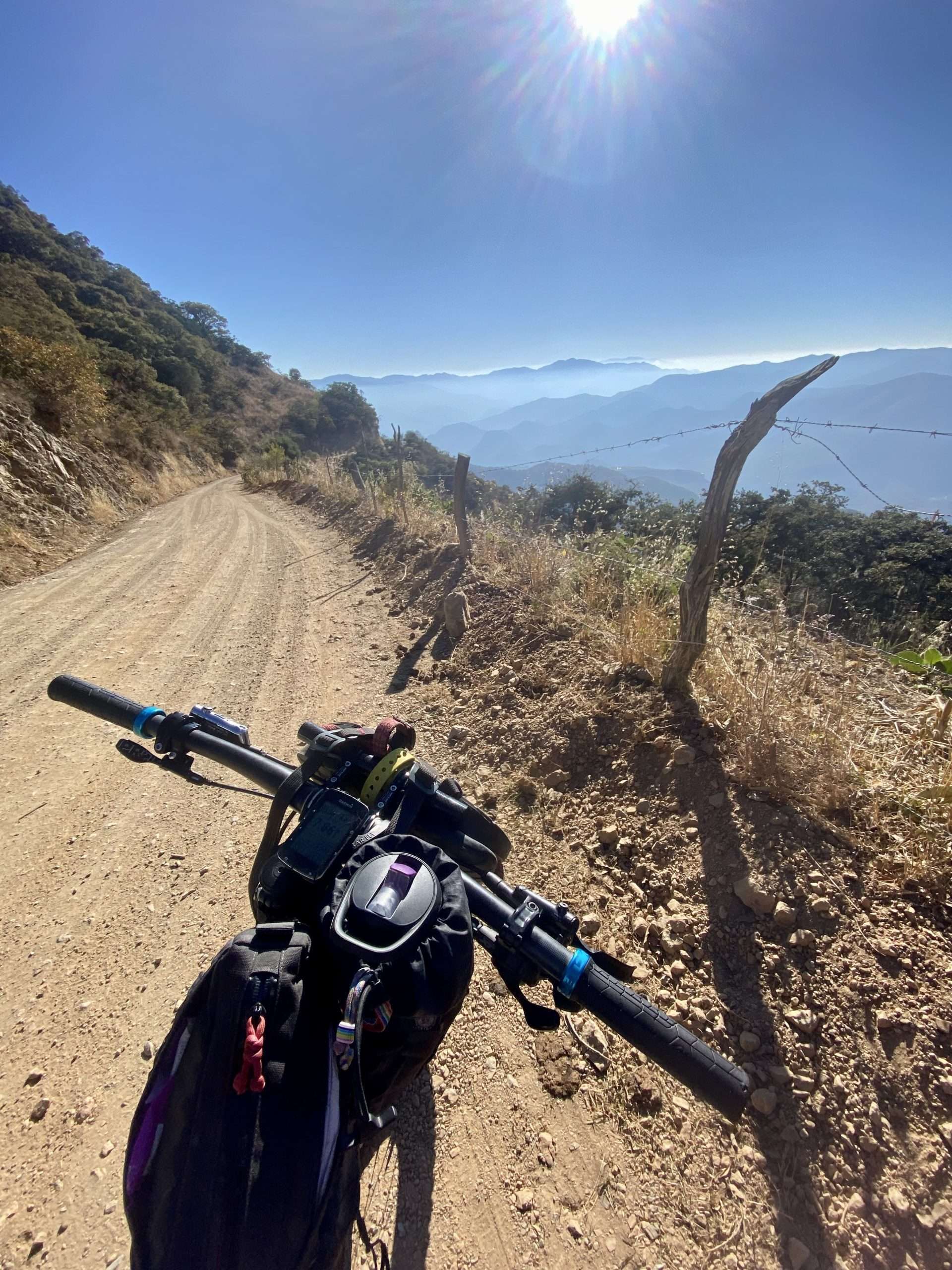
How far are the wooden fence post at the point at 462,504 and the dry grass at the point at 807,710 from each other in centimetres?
242

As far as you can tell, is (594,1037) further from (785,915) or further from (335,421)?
(335,421)

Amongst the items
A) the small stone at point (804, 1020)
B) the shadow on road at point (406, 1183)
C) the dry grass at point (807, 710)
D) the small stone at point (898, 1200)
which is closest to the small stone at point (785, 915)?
the small stone at point (804, 1020)

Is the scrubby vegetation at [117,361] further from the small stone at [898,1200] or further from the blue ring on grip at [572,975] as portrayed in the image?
→ the small stone at [898,1200]

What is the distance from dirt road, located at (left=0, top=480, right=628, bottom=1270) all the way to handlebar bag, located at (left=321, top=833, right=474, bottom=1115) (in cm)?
133

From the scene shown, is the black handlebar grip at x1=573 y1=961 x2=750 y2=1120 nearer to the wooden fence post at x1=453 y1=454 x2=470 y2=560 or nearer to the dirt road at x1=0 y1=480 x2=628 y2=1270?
the dirt road at x1=0 y1=480 x2=628 y2=1270

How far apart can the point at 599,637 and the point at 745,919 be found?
7.85 feet

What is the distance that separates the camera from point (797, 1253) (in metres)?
1.58

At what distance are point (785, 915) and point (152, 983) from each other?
2872 mm

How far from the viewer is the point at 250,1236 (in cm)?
64

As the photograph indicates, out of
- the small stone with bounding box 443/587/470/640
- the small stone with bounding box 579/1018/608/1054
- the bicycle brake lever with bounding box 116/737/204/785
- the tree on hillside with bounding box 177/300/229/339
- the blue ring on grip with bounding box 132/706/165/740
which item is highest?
the tree on hillside with bounding box 177/300/229/339

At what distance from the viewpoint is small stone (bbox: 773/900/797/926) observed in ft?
7.18

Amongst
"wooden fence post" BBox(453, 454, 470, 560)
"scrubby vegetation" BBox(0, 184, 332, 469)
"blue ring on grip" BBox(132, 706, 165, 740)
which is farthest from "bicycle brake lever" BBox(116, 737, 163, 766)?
"scrubby vegetation" BBox(0, 184, 332, 469)

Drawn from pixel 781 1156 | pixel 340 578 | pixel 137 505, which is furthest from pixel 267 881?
pixel 137 505

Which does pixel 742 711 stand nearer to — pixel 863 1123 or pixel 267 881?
pixel 863 1123
